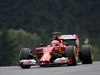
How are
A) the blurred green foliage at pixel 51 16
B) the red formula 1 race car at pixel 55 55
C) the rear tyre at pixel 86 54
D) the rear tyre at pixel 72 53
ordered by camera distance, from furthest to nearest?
1. the blurred green foliage at pixel 51 16
2. the rear tyre at pixel 86 54
3. the rear tyre at pixel 72 53
4. the red formula 1 race car at pixel 55 55

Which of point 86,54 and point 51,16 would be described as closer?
point 86,54

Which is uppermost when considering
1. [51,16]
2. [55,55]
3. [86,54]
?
[51,16]

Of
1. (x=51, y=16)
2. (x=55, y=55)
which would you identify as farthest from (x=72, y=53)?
(x=51, y=16)

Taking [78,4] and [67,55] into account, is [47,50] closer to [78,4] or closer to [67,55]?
[67,55]

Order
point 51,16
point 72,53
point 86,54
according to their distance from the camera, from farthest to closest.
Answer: point 51,16 < point 86,54 < point 72,53

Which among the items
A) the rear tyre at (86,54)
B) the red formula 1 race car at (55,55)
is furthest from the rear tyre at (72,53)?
the rear tyre at (86,54)

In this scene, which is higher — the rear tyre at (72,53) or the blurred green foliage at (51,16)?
Result: the blurred green foliage at (51,16)

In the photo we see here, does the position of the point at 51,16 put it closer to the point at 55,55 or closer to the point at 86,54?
the point at 86,54

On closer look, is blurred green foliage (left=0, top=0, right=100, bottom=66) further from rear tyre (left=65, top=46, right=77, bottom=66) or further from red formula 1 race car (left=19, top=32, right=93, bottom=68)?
rear tyre (left=65, top=46, right=77, bottom=66)

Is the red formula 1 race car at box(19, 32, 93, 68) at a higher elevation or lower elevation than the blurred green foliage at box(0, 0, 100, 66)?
lower

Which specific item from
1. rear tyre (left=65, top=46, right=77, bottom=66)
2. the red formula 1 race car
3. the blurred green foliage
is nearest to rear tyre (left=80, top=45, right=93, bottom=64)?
the red formula 1 race car

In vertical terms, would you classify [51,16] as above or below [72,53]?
above

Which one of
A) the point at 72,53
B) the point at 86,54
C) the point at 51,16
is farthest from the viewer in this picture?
the point at 51,16

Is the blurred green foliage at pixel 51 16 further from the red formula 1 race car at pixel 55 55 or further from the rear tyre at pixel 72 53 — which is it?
the rear tyre at pixel 72 53
